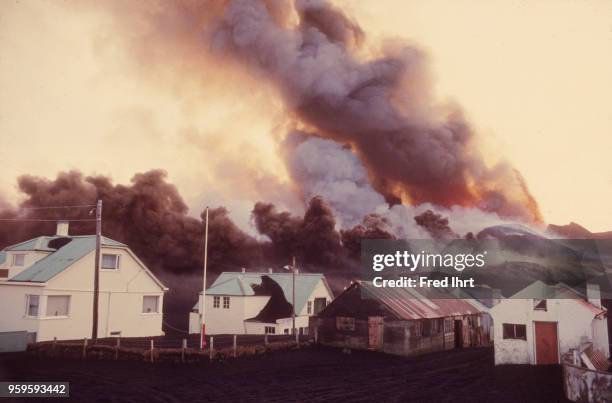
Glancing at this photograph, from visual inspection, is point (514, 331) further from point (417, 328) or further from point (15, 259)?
point (15, 259)

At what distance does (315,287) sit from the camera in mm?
51781

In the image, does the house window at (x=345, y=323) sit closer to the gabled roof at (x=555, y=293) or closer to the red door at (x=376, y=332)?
the red door at (x=376, y=332)

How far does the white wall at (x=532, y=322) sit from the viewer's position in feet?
84.8

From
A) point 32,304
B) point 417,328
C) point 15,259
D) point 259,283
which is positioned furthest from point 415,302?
point 15,259

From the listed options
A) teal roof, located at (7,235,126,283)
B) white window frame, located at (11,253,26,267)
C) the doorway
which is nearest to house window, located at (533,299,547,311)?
the doorway

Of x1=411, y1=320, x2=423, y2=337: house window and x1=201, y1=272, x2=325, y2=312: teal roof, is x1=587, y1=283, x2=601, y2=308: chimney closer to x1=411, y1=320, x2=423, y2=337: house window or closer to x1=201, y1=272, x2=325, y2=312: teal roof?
x1=411, y1=320, x2=423, y2=337: house window

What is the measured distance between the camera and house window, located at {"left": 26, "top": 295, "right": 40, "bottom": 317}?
3137 cm

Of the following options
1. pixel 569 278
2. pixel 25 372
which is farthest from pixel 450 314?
pixel 25 372

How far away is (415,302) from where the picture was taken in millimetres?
39875

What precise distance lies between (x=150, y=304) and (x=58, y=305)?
A: 23.2 feet

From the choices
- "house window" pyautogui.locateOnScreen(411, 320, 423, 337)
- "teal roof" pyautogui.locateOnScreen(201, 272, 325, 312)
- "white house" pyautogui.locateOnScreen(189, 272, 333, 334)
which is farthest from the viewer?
"teal roof" pyautogui.locateOnScreen(201, 272, 325, 312)

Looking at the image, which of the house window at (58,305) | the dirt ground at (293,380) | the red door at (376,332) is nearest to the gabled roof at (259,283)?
the red door at (376,332)

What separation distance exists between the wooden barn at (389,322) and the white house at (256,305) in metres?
9.63

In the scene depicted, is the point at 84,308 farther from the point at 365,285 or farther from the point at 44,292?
the point at 365,285
